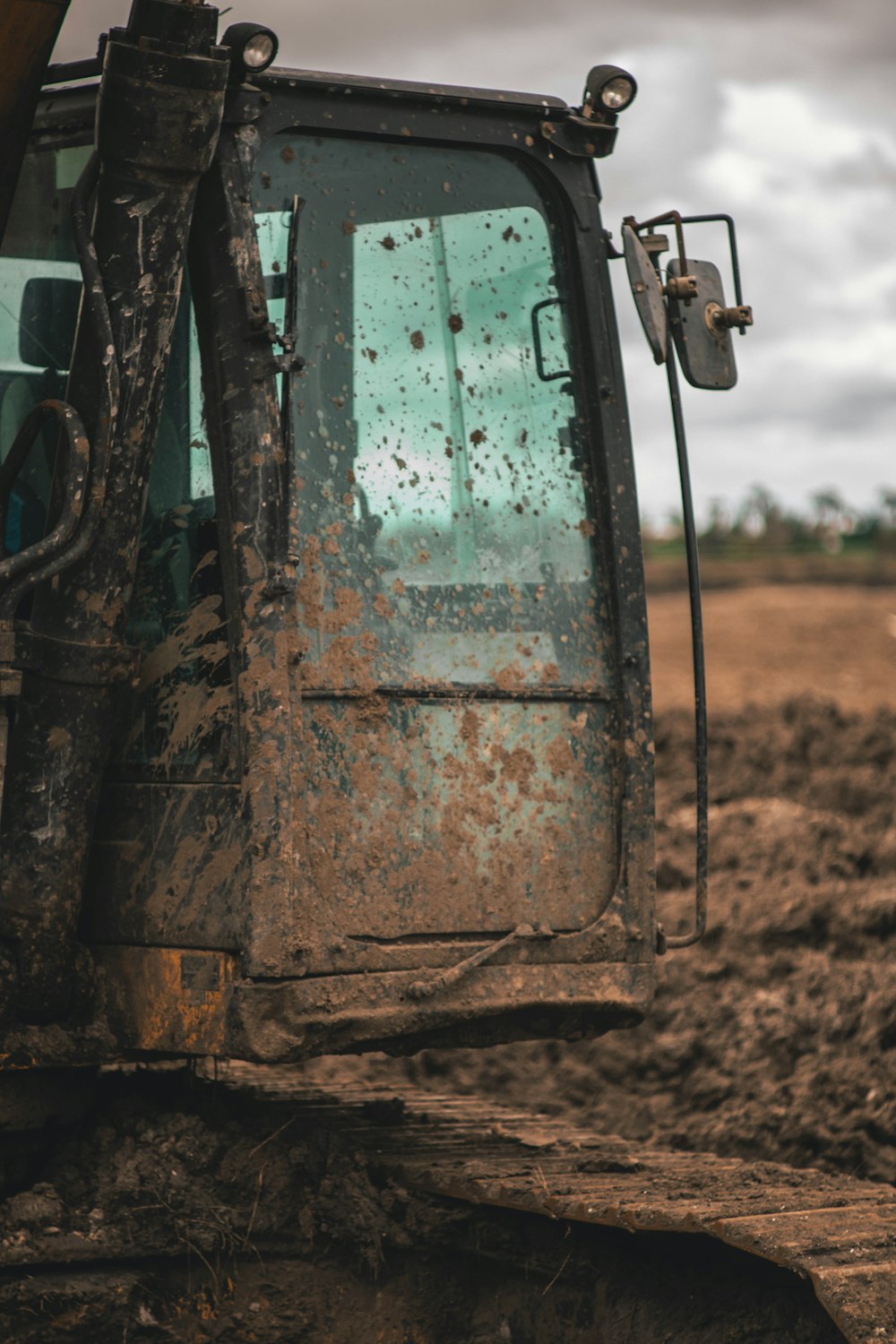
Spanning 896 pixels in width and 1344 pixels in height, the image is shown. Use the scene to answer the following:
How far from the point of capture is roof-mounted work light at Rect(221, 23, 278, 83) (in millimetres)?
3473

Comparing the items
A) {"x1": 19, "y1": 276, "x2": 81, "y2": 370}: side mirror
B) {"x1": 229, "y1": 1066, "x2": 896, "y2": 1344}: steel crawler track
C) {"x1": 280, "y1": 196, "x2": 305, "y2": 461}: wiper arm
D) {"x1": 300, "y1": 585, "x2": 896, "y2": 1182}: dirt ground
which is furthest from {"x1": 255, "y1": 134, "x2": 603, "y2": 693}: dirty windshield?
{"x1": 300, "y1": 585, "x2": 896, "y2": 1182}: dirt ground

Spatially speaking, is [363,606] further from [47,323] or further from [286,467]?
[47,323]

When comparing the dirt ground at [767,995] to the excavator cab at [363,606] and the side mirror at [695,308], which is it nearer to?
the excavator cab at [363,606]

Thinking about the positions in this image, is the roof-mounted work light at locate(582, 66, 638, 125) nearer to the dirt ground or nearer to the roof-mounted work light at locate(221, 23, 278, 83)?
the roof-mounted work light at locate(221, 23, 278, 83)

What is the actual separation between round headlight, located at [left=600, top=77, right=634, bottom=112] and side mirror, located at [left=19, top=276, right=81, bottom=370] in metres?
1.30

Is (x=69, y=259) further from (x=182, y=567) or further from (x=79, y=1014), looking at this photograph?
(x=79, y=1014)

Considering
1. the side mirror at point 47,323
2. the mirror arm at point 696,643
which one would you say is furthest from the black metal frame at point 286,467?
the side mirror at point 47,323

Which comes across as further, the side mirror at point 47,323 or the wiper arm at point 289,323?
the side mirror at point 47,323

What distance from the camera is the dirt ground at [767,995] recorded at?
5.61 meters

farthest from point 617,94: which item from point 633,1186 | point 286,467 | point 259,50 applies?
point 633,1186

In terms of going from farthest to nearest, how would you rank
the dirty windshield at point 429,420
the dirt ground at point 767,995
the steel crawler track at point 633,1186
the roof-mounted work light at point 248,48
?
the dirt ground at point 767,995 → the dirty windshield at point 429,420 → the roof-mounted work light at point 248,48 → the steel crawler track at point 633,1186

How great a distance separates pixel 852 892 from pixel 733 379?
382cm

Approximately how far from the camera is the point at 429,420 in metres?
3.74

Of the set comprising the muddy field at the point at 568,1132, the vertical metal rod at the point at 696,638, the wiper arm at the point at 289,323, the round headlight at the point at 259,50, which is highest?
the round headlight at the point at 259,50
